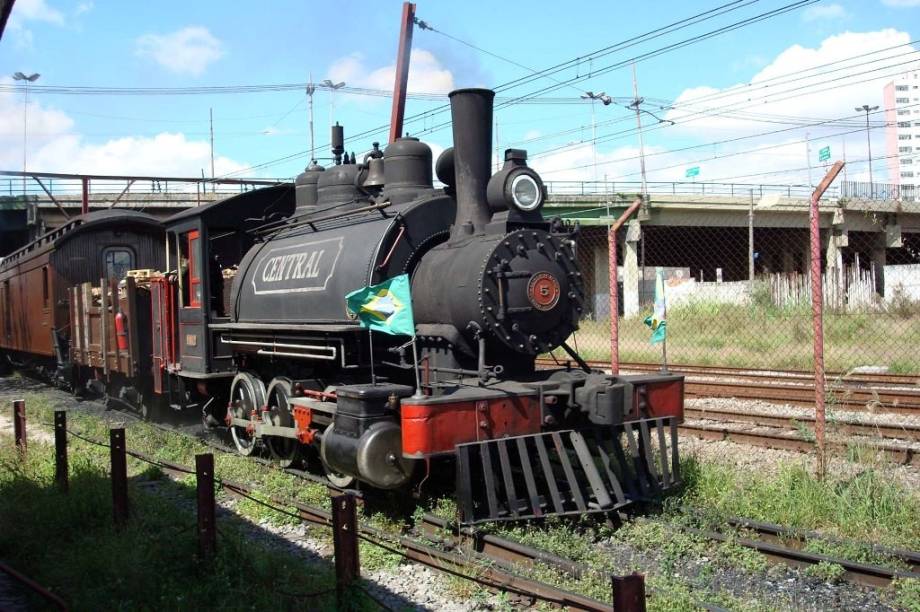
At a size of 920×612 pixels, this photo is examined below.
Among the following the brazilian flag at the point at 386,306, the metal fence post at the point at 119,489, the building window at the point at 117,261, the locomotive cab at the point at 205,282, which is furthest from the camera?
the building window at the point at 117,261

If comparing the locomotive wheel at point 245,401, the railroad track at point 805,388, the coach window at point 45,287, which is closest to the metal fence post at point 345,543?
the locomotive wheel at point 245,401

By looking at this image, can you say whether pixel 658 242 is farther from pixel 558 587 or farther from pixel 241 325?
pixel 558 587

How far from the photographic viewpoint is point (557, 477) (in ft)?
23.1

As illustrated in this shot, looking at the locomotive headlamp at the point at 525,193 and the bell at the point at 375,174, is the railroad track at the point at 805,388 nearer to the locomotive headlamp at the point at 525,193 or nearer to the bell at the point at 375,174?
the bell at the point at 375,174

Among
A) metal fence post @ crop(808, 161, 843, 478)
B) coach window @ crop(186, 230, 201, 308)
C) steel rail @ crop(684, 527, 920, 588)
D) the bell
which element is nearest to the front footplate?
steel rail @ crop(684, 527, 920, 588)

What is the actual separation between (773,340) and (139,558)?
51.0ft

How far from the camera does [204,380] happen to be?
392 inches

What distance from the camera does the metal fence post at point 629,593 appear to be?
289cm

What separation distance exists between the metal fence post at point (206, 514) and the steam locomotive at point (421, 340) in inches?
41.2

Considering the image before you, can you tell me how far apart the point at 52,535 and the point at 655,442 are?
5.87 m

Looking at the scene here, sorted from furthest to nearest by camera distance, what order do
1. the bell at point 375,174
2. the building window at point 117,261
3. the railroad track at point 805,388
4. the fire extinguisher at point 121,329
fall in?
the building window at point 117,261, the fire extinguisher at point 121,329, the railroad track at point 805,388, the bell at point 375,174

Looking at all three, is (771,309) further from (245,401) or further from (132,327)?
(132,327)

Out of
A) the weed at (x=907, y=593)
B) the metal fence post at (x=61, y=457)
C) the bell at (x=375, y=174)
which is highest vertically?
the bell at (x=375, y=174)

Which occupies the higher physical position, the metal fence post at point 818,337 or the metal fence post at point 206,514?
the metal fence post at point 818,337
